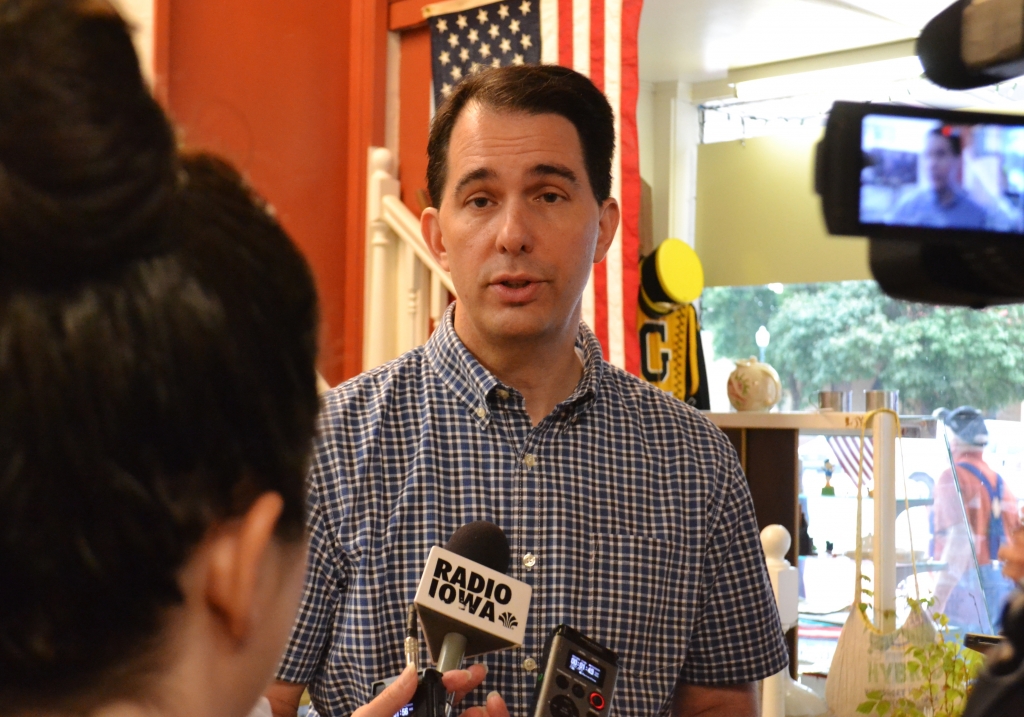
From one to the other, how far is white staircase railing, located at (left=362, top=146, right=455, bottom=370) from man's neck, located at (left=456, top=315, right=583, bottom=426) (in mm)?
1747

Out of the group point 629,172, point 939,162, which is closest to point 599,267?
point 629,172

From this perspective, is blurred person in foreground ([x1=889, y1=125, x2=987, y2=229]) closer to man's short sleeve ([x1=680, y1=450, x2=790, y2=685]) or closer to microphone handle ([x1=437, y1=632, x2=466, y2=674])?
microphone handle ([x1=437, y1=632, x2=466, y2=674])

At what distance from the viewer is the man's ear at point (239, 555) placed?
501mm

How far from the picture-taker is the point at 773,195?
5.38 meters

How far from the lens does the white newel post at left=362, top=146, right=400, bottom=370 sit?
3330 millimetres

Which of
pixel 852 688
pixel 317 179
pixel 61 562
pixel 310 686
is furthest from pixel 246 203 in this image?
pixel 317 179

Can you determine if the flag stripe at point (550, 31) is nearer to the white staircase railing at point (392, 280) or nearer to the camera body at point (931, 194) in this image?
the white staircase railing at point (392, 280)

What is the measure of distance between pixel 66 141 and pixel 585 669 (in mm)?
749

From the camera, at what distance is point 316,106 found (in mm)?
3461

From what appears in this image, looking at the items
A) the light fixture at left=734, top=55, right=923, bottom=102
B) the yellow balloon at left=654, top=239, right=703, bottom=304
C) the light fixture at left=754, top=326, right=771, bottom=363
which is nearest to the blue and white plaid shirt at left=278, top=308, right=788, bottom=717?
the yellow balloon at left=654, top=239, right=703, bottom=304

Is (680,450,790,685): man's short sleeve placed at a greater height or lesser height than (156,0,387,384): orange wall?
lesser

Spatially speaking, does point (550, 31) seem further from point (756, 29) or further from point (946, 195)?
point (946, 195)

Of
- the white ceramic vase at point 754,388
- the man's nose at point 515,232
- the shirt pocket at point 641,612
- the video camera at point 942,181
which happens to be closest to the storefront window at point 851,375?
the white ceramic vase at point 754,388

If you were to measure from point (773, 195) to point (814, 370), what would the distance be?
938 mm
